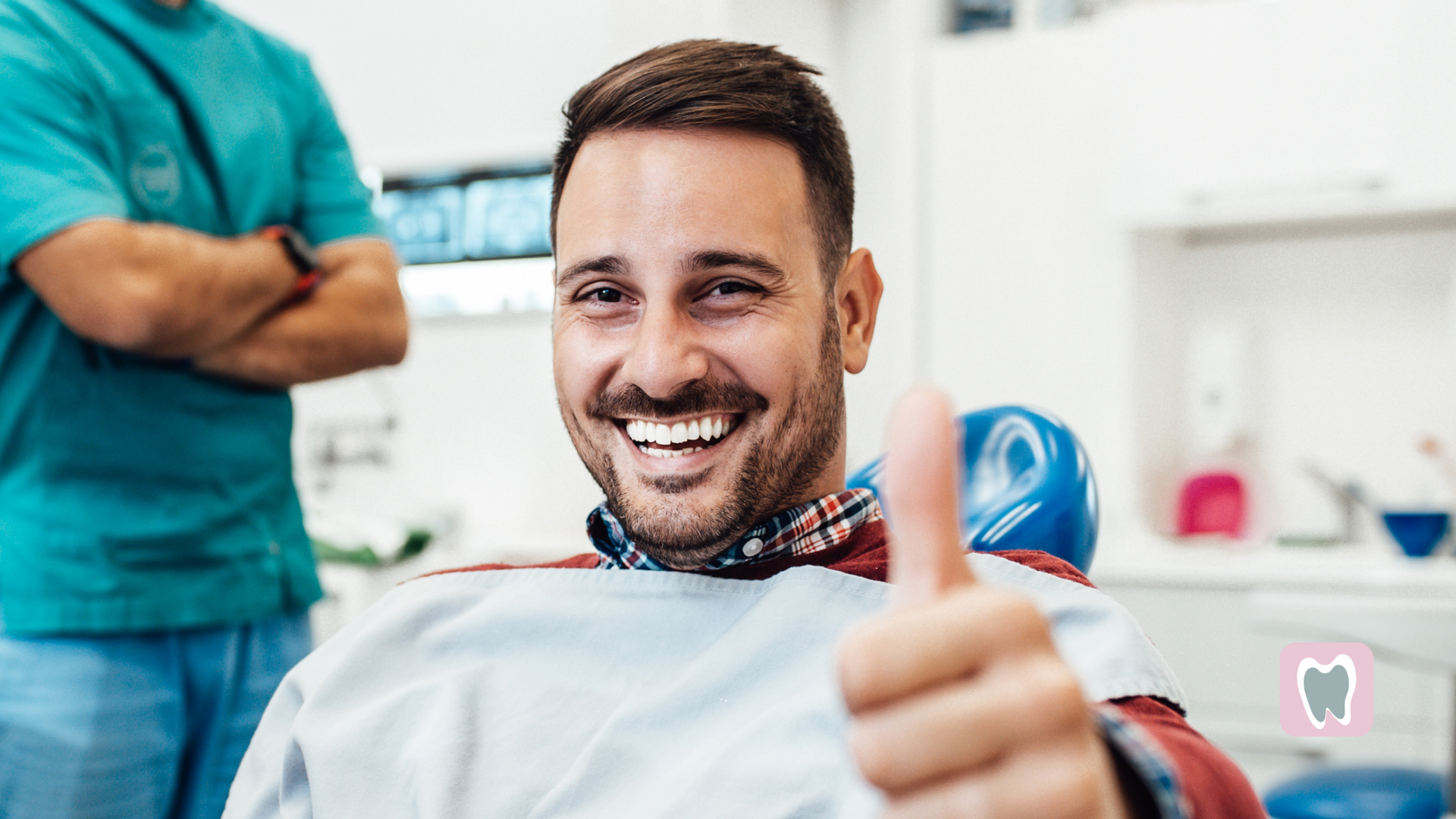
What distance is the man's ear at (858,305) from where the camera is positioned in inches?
42.1

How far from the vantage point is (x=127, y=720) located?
1.14 m

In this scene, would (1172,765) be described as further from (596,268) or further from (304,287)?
(304,287)

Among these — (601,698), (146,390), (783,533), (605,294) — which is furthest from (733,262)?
(146,390)

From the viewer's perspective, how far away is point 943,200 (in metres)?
3.28

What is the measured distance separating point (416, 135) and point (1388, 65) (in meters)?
2.71

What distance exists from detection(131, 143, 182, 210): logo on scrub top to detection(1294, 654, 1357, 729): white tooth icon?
7.38 feet

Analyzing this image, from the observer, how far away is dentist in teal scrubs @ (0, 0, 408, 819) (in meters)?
1.11

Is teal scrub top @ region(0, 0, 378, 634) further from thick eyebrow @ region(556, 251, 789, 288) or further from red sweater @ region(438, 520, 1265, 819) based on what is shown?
thick eyebrow @ region(556, 251, 789, 288)

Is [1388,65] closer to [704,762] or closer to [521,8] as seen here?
[521,8]

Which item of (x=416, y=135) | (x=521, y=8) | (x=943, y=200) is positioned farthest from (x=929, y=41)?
(x=416, y=135)

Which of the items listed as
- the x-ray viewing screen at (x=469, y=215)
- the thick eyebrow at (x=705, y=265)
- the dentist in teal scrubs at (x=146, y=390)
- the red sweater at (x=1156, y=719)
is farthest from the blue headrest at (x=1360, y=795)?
the x-ray viewing screen at (x=469, y=215)

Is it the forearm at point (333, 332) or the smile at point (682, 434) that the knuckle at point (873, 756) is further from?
the forearm at point (333, 332)

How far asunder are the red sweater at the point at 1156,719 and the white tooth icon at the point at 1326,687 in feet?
5.60

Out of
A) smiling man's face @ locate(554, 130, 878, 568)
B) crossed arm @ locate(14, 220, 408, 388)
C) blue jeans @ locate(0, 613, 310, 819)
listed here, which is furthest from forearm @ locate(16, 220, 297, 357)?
smiling man's face @ locate(554, 130, 878, 568)
